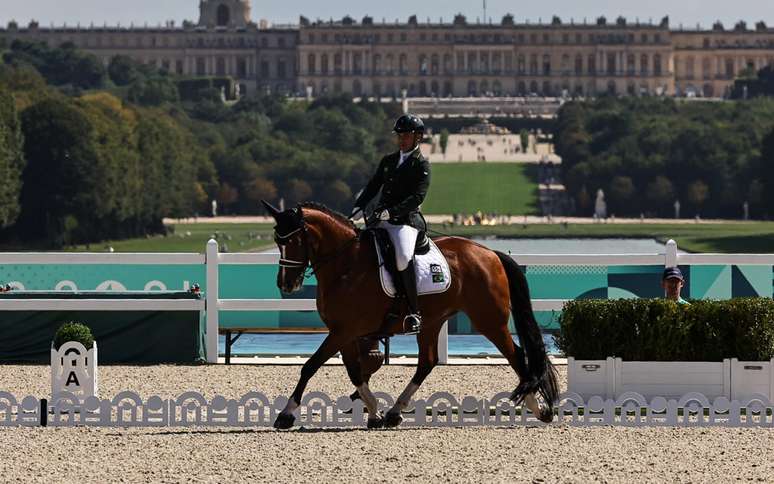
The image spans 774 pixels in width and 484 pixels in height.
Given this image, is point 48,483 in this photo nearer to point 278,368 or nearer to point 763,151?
point 278,368

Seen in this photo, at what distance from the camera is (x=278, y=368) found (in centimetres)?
1599

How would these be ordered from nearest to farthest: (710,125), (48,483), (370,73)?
(48,483) < (710,125) < (370,73)

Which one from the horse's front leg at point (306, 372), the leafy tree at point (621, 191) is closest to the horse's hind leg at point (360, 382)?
the horse's front leg at point (306, 372)

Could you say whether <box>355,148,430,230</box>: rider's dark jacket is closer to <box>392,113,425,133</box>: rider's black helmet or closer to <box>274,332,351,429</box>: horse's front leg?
<box>392,113,425,133</box>: rider's black helmet

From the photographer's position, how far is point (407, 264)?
1231cm

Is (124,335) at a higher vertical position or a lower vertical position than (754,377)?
lower

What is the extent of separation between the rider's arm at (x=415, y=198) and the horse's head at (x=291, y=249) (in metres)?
0.57

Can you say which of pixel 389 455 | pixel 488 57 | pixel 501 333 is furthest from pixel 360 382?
pixel 488 57

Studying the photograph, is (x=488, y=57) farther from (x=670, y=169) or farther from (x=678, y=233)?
(x=678, y=233)

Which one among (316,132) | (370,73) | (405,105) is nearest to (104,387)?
(316,132)

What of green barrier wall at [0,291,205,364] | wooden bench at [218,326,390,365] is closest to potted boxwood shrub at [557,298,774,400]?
wooden bench at [218,326,390,365]

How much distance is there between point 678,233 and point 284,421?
54577mm

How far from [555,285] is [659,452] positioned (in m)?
6.06

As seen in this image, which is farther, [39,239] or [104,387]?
[39,239]
